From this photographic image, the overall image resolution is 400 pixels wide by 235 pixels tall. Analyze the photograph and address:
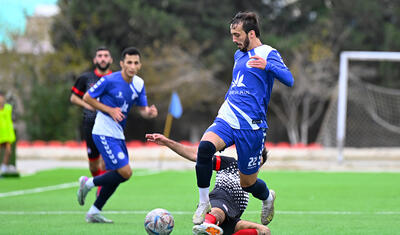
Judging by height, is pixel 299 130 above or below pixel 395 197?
below

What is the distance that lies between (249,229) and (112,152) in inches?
120

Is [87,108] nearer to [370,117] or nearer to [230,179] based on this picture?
[230,179]

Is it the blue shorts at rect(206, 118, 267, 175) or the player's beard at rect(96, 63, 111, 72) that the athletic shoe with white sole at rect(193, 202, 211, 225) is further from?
the player's beard at rect(96, 63, 111, 72)

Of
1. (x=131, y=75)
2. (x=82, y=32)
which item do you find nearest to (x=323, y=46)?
(x=82, y=32)

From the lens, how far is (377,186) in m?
15.8

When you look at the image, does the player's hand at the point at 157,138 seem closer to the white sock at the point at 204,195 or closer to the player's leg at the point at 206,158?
the player's leg at the point at 206,158

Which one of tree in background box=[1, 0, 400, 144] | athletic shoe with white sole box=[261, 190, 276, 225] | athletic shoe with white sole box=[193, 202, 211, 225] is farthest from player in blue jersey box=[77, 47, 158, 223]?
tree in background box=[1, 0, 400, 144]

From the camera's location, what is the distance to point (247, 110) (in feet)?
23.4

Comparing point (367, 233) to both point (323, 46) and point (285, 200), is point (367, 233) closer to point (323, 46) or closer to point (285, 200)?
point (285, 200)

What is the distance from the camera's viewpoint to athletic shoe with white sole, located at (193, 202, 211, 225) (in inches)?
260

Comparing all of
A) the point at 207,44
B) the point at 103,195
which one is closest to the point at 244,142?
the point at 103,195

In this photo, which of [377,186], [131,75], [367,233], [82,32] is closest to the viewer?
[367,233]

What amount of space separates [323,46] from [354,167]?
651 inches

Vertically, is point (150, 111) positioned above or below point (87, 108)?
above
